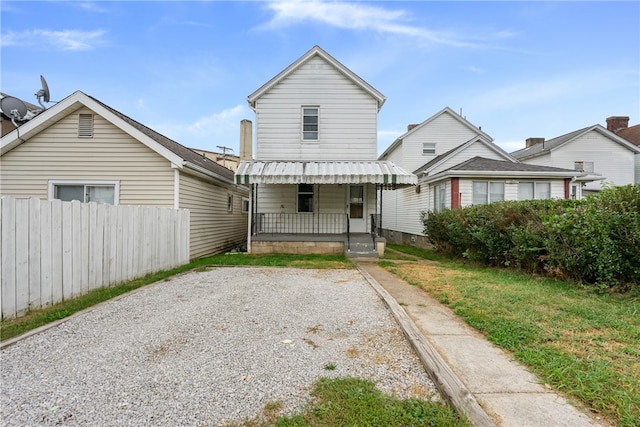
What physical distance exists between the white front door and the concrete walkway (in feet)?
31.1

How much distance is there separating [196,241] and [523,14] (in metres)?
14.6

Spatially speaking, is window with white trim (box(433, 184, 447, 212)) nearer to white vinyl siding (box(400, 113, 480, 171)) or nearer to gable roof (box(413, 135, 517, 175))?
gable roof (box(413, 135, 517, 175))

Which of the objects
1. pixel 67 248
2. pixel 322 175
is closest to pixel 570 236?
pixel 322 175

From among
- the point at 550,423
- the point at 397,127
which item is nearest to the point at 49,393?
the point at 550,423

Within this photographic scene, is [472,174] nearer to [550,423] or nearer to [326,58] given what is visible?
[326,58]

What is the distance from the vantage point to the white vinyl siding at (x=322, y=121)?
14195 millimetres

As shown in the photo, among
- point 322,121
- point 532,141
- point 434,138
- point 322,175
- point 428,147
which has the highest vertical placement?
point 532,141

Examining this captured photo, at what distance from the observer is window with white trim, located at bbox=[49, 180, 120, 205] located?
10250 mm

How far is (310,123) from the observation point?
14.4 meters

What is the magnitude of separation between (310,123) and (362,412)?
13.3 metres

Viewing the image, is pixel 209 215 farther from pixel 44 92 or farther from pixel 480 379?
pixel 480 379

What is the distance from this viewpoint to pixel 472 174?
1412 centimetres

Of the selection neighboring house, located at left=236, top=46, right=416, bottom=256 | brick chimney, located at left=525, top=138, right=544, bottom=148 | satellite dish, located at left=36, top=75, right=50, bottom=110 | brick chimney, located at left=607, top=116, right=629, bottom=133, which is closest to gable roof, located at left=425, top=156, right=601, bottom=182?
neighboring house, located at left=236, top=46, right=416, bottom=256

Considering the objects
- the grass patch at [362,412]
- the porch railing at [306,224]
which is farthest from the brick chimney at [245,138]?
the grass patch at [362,412]
